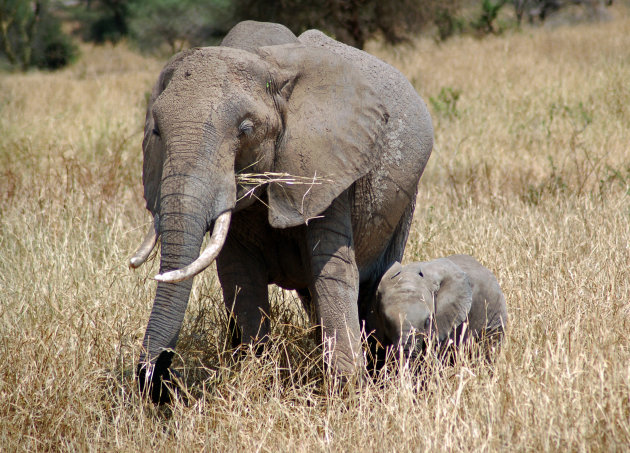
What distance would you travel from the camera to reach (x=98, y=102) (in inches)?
436

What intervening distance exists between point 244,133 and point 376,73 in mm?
827

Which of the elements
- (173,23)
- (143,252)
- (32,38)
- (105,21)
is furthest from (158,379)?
(105,21)

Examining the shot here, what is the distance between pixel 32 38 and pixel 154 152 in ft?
83.4

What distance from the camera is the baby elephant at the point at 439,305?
3.28 metres

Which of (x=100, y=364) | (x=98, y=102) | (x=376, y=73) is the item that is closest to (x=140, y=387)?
(x=100, y=364)

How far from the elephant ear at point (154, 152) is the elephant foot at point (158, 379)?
0.58m

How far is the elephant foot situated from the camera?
9.86 ft

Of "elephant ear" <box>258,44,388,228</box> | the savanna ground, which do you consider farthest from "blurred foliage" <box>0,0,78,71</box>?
"elephant ear" <box>258,44,388,228</box>

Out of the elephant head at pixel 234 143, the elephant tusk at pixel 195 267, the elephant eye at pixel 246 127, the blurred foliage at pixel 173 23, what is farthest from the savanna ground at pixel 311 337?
the blurred foliage at pixel 173 23

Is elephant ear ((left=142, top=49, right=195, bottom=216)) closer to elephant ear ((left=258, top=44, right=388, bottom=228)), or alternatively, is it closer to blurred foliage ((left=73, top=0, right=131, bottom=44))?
elephant ear ((left=258, top=44, right=388, bottom=228))

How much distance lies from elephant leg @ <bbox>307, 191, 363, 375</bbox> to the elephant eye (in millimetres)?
537

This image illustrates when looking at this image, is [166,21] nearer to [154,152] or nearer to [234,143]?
[154,152]

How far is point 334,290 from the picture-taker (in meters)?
3.22

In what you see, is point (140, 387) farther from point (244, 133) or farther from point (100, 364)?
point (244, 133)
